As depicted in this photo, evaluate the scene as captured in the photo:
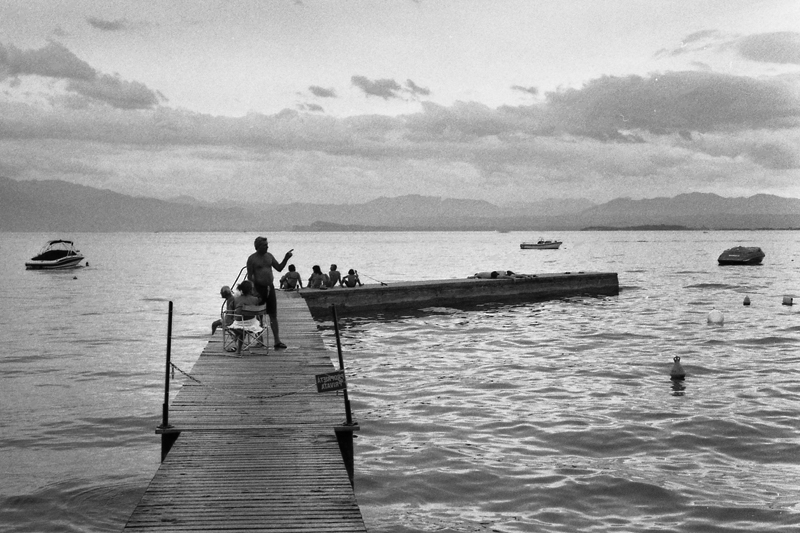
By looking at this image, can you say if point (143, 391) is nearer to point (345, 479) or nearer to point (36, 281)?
point (345, 479)

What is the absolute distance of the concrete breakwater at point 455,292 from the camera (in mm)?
29375

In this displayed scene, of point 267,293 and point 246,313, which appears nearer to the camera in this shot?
point 267,293

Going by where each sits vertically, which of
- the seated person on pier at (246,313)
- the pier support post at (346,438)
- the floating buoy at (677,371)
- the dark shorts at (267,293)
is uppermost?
the dark shorts at (267,293)

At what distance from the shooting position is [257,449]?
849cm

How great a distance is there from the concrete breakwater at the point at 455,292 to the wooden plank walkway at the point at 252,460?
556 inches

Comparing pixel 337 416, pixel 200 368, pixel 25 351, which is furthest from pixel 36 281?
pixel 337 416

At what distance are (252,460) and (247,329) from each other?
6694 mm

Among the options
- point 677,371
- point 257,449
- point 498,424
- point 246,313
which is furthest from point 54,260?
point 257,449

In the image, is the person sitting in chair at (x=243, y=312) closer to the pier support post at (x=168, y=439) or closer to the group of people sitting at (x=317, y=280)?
the pier support post at (x=168, y=439)

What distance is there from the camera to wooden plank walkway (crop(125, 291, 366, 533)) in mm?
6465

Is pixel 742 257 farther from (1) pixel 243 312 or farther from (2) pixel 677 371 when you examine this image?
(1) pixel 243 312

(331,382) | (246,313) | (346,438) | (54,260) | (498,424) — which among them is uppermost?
(54,260)

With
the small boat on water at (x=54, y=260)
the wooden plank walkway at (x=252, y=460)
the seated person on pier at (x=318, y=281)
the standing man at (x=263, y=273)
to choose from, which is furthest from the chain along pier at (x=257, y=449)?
the small boat on water at (x=54, y=260)

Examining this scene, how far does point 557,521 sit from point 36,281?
6106 centimetres
